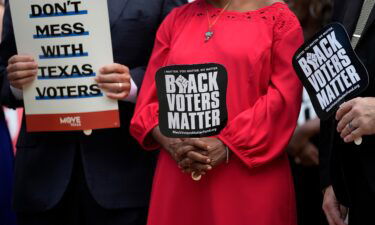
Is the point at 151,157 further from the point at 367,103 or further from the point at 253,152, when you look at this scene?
the point at 367,103

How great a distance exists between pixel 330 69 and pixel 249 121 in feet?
1.44

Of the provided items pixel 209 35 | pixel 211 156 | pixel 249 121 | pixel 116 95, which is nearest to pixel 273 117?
pixel 249 121

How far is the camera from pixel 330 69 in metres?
2.26

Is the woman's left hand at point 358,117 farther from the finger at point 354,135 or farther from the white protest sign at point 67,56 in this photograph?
the white protest sign at point 67,56

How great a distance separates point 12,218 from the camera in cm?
364

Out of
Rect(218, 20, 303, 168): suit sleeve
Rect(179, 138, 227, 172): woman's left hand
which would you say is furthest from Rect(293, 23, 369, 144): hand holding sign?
Rect(179, 138, 227, 172): woman's left hand

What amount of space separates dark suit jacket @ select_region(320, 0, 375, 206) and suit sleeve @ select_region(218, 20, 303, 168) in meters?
0.16

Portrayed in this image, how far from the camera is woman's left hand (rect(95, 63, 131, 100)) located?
113 inches

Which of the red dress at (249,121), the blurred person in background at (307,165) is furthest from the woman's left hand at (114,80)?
the blurred person in background at (307,165)

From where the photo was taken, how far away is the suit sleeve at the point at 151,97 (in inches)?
110

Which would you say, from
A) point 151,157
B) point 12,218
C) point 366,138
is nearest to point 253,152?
point 366,138

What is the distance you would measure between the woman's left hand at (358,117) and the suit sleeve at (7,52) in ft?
5.32

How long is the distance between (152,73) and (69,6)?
1.40 feet

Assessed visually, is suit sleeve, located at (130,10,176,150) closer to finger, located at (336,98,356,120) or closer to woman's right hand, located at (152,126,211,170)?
woman's right hand, located at (152,126,211,170)
